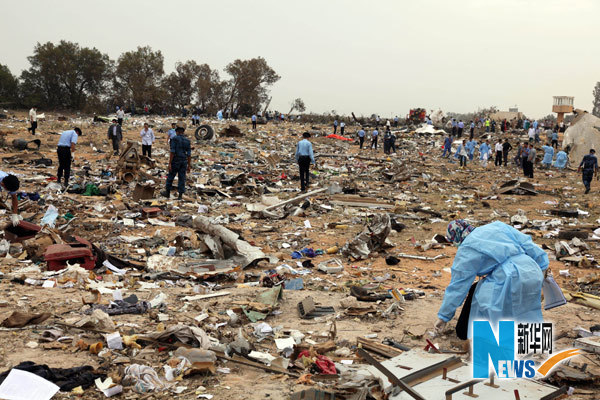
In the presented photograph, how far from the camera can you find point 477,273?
10.7 feet

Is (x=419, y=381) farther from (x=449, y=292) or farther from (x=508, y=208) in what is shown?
(x=508, y=208)

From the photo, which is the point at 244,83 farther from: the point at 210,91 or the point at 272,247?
the point at 272,247

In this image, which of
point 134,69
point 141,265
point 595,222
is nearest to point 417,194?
point 595,222

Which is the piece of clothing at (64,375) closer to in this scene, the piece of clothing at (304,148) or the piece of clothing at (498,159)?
the piece of clothing at (304,148)

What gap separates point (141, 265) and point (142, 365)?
126 inches

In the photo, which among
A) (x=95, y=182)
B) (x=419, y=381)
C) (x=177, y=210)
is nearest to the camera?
(x=419, y=381)

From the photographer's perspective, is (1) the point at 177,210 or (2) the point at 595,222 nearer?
(1) the point at 177,210

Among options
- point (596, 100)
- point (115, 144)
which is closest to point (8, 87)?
point (115, 144)

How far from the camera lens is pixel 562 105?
40094 millimetres

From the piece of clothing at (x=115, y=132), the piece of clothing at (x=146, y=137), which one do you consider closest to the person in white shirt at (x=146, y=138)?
the piece of clothing at (x=146, y=137)

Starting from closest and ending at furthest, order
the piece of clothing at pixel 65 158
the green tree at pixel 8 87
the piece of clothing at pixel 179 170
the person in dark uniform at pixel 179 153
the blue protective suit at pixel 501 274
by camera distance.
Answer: the blue protective suit at pixel 501 274 < the person in dark uniform at pixel 179 153 < the piece of clothing at pixel 179 170 < the piece of clothing at pixel 65 158 < the green tree at pixel 8 87

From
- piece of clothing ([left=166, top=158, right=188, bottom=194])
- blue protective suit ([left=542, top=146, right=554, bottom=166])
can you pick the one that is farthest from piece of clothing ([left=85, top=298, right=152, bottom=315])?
blue protective suit ([left=542, top=146, right=554, bottom=166])

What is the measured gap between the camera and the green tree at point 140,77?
41.8 metres

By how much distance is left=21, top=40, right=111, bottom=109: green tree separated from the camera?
131ft
